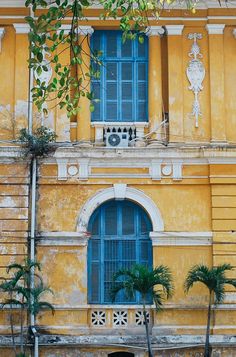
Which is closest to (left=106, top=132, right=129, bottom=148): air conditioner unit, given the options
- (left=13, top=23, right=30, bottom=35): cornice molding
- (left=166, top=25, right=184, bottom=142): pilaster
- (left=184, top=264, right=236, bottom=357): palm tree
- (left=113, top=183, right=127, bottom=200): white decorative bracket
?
(left=113, top=183, right=127, bottom=200): white decorative bracket

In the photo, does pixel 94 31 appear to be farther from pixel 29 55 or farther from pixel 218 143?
pixel 218 143

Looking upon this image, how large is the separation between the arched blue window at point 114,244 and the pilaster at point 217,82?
2117 millimetres

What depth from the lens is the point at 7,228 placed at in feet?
45.1

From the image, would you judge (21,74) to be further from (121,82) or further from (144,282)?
(144,282)

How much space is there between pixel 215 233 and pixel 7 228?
3.88 metres

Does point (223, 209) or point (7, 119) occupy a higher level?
point (7, 119)

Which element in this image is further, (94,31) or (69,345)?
(94,31)

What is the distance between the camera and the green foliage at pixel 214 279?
12953 millimetres

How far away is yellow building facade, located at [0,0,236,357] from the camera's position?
13.5 meters

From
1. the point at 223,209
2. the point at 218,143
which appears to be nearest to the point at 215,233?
the point at 223,209

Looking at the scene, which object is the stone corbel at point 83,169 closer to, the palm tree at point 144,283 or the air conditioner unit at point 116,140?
the air conditioner unit at point 116,140

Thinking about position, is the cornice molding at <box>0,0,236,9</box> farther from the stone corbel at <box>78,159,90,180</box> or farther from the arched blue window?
the arched blue window

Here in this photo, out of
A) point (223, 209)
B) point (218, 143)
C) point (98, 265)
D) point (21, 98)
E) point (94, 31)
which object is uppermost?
point (94, 31)

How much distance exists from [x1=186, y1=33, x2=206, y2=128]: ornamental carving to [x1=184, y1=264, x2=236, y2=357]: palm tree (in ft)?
9.40
